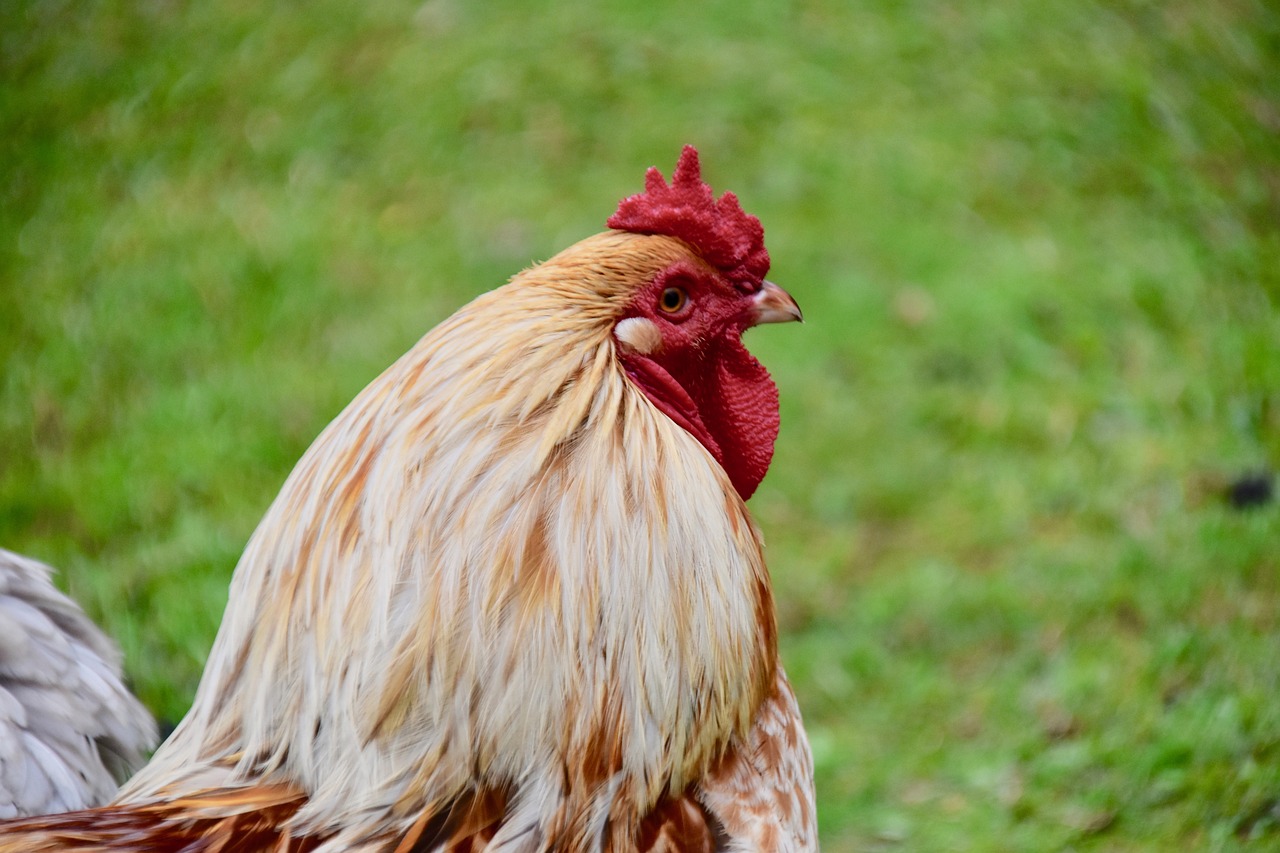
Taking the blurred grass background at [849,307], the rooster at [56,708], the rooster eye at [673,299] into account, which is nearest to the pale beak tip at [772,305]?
the rooster eye at [673,299]

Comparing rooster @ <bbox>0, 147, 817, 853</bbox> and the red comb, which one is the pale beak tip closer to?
the red comb

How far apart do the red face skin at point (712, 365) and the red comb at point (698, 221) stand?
1.5 inches

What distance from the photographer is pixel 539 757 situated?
2.00m

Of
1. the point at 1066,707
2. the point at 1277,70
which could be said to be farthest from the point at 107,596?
the point at 1277,70

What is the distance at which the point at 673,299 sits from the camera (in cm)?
241

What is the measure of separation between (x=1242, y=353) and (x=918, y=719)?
2884 millimetres

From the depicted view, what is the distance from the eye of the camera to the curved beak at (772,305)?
2.58m

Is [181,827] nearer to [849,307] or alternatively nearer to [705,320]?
[705,320]

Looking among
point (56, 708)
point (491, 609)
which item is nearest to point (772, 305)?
point (491, 609)

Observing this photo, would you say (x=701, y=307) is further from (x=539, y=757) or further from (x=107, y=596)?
(x=107, y=596)

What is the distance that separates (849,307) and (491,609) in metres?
4.50

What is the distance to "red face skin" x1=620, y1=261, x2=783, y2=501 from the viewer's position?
7.66 ft

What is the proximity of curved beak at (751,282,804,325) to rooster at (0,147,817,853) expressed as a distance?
1.26 feet

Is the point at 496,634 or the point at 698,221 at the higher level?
the point at 698,221
